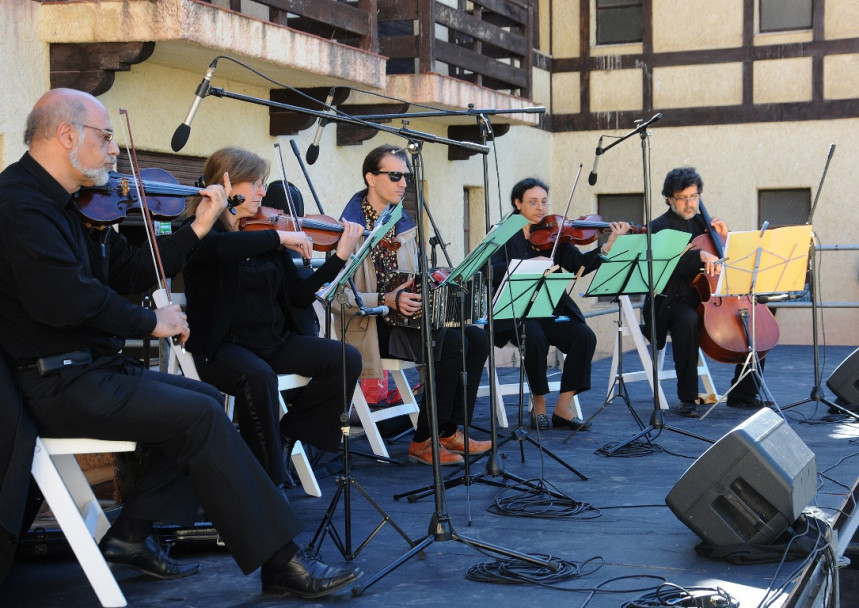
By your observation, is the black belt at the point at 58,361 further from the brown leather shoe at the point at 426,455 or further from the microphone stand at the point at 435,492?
the brown leather shoe at the point at 426,455

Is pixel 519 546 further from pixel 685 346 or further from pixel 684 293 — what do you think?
pixel 684 293

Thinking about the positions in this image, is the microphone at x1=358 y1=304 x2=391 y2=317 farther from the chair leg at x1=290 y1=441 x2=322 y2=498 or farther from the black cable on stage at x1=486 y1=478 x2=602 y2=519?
the black cable on stage at x1=486 y1=478 x2=602 y2=519

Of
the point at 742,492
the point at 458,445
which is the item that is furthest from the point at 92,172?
the point at 458,445

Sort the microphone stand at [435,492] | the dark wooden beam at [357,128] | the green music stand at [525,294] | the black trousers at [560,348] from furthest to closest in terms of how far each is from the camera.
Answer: the dark wooden beam at [357,128]
the black trousers at [560,348]
the green music stand at [525,294]
the microphone stand at [435,492]

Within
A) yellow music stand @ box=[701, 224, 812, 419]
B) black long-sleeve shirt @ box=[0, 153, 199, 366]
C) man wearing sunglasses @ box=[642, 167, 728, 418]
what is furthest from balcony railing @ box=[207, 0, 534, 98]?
black long-sleeve shirt @ box=[0, 153, 199, 366]

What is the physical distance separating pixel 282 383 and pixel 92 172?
56.3 inches

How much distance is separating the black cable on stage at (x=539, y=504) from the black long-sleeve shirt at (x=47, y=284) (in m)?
1.78

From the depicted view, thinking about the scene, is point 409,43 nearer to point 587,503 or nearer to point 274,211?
point 274,211

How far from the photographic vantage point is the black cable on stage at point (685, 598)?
10.8 ft

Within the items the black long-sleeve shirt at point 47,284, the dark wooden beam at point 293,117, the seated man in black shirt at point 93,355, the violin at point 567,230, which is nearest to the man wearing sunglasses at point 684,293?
the violin at point 567,230

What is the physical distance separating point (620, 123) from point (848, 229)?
2.78 m

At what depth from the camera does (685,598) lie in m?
3.36

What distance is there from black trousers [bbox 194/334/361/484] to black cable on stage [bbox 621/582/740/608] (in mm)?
1544

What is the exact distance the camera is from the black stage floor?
3.49 meters
